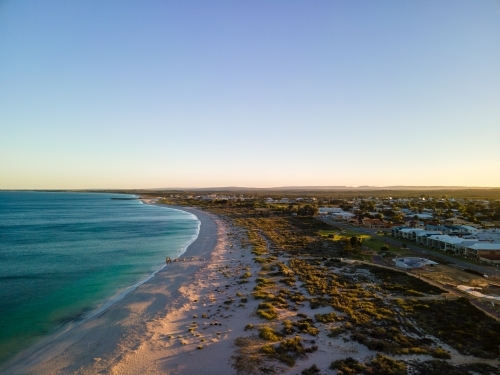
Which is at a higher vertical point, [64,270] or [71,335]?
[64,270]

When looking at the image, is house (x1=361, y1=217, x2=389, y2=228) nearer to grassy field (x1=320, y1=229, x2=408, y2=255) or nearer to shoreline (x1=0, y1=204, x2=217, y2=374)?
grassy field (x1=320, y1=229, x2=408, y2=255)

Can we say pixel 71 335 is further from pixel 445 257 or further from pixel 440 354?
Result: pixel 445 257

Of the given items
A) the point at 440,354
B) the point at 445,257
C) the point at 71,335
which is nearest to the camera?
the point at 440,354

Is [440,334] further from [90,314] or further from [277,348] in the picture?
[90,314]

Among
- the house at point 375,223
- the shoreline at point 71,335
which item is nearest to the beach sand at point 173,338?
the shoreline at point 71,335

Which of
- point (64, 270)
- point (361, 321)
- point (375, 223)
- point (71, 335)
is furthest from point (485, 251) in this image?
point (64, 270)

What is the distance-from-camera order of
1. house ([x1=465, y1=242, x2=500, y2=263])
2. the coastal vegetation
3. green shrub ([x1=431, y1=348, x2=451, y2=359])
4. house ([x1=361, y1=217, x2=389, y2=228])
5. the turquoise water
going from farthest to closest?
house ([x1=361, y1=217, x2=389, y2=228])
house ([x1=465, y1=242, x2=500, y2=263])
the turquoise water
green shrub ([x1=431, y1=348, x2=451, y2=359])
the coastal vegetation

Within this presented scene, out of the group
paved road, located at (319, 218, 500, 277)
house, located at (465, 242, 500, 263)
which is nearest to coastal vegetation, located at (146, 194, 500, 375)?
paved road, located at (319, 218, 500, 277)

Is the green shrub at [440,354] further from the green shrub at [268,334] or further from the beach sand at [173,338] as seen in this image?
the green shrub at [268,334]

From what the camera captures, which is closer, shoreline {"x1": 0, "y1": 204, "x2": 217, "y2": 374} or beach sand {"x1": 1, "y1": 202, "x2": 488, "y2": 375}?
beach sand {"x1": 1, "y1": 202, "x2": 488, "y2": 375}

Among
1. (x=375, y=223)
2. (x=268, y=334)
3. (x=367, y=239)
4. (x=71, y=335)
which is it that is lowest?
(x=367, y=239)

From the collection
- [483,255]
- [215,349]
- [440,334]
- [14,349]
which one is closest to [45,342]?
[14,349]
